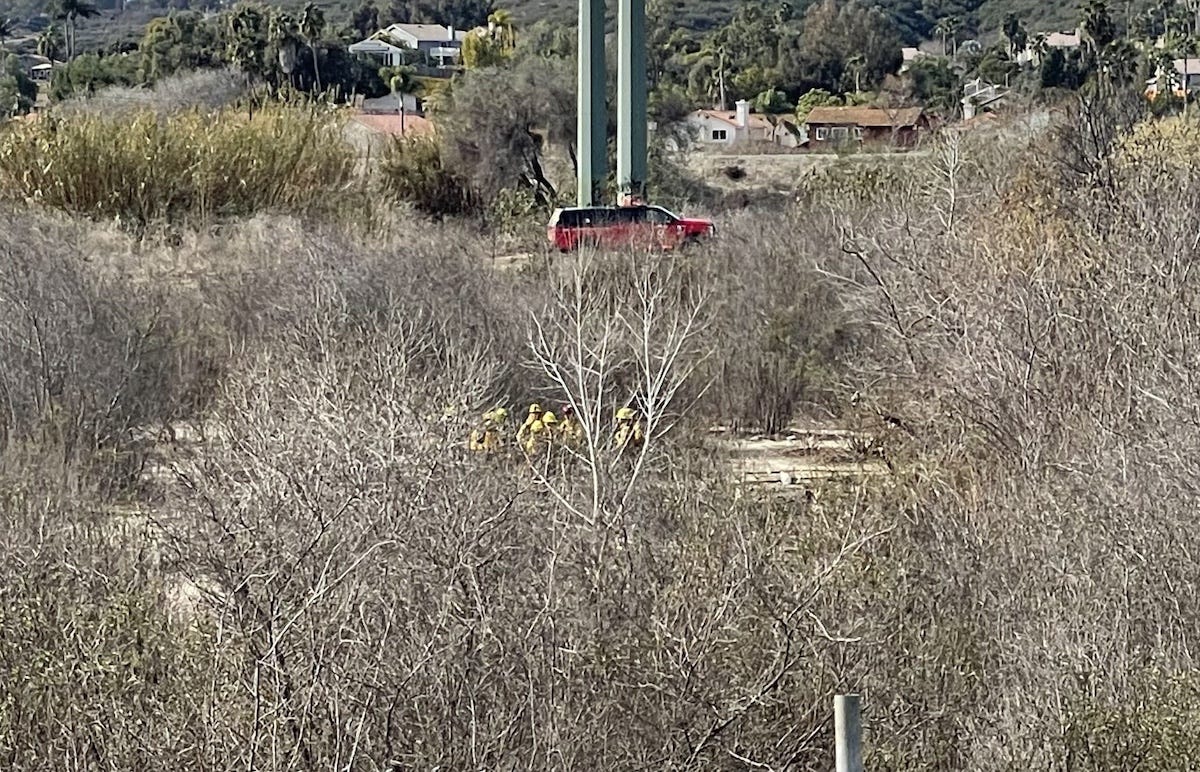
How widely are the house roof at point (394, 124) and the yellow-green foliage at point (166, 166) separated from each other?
14.9 feet

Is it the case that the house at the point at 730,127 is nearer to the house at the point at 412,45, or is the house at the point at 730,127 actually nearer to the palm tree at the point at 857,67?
the palm tree at the point at 857,67

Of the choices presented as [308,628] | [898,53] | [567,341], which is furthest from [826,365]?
[898,53]

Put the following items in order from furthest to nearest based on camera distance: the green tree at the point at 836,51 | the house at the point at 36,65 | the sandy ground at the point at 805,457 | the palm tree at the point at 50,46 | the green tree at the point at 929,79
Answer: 1. the palm tree at the point at 50,46
2. the house at the point at 36,65
3. the green tree at the point at 836,51
4. the green tree at the point at 929,79
5. the sandy ground at the point at 805,457

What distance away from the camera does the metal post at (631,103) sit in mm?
27047

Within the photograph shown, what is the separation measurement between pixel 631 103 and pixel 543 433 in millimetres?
16797

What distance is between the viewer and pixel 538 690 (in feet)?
20.7

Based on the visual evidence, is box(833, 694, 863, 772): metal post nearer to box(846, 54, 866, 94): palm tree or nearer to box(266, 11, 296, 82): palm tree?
box(266, 11, 296, 82): palm tree

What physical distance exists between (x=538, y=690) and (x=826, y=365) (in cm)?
889

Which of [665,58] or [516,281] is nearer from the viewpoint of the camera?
[516,281]

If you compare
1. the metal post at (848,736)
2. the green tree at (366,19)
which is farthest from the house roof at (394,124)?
the green tree at (366,19)

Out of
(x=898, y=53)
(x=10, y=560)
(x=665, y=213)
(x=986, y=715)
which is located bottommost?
(x=898, y=53)

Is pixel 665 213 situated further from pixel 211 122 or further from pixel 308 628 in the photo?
pixel 308 628

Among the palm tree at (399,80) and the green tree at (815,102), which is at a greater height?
the palm tree at (399,80)

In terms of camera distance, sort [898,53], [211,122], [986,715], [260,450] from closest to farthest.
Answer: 1. [986,715]
2. [260,450]
3. [211,122]
4. [898,53]
